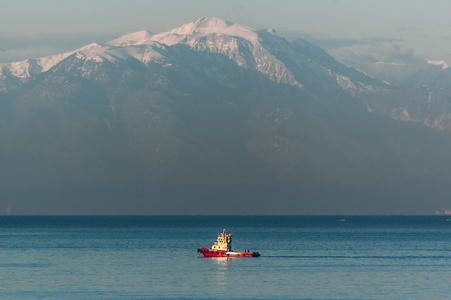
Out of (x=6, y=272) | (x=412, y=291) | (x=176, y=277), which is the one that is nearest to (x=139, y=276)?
(x=176, y=277)

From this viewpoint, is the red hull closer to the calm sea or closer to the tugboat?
the tugboat

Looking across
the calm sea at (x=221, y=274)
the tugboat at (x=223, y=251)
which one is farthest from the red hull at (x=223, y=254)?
the calm sea at (x=221, y=274)

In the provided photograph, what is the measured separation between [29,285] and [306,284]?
35.5 m

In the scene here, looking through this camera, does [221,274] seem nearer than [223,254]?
Yes

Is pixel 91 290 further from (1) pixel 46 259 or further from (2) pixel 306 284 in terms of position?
(1) pixel 46 259

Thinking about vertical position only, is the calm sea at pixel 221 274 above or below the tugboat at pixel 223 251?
below

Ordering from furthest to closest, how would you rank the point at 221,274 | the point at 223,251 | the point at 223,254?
the point at 223,251
the point at 223,254
the point at 221,274

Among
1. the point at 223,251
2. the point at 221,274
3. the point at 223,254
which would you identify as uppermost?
the point at 223,251

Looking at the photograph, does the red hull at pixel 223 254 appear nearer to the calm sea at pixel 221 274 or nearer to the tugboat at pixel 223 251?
the tugboat at pixel 223 251

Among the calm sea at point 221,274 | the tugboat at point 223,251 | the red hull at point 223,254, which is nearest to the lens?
the calm sea at point 221,274

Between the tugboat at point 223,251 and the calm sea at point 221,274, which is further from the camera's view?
the tugboat at point 223,251

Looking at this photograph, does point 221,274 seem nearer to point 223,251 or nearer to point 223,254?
point 223,254

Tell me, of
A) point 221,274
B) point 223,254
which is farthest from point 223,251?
point 221,274

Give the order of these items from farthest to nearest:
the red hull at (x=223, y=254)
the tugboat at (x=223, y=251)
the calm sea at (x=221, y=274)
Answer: the tugboat at (x=223, y=251) < the red hull at (x=223, y=254) < the calm sea at (x=221, y=274)
